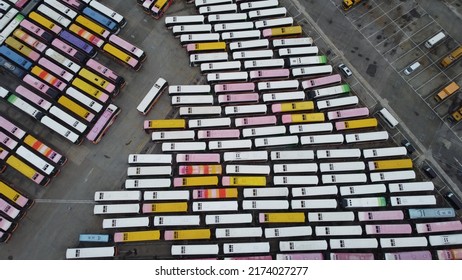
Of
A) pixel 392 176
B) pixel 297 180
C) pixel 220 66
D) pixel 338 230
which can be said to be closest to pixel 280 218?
pixel 297 180

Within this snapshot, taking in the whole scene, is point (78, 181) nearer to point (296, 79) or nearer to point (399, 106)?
point (296, 79)

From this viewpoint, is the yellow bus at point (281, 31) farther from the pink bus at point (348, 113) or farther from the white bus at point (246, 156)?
the white bus at point (246, 156)

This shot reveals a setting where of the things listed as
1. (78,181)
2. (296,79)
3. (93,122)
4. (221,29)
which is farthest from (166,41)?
(78,181)

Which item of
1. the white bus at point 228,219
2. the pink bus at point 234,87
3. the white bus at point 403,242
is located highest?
the pink bus at point 234,87

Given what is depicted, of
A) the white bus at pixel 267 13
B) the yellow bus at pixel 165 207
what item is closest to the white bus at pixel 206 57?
the white bus at pixel 267 13

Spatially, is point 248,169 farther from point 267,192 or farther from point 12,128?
point 12,128

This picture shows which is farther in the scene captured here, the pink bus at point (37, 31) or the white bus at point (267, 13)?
the white bus at point (267, 13)
